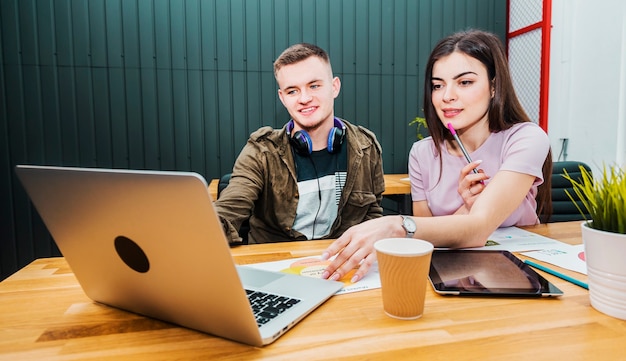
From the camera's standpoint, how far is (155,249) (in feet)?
1.74

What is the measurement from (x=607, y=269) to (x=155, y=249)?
0.64 meters

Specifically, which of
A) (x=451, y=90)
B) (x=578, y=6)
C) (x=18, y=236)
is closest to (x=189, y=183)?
(x=451, y=90)

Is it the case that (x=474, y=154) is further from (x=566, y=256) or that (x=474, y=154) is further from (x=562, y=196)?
(x=562, y=196)

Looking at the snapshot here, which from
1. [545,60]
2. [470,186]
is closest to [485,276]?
[470,186]

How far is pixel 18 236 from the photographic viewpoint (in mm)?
2896

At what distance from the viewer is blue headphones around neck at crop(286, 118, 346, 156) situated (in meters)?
1.64

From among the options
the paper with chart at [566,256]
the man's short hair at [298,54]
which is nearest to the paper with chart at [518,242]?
the paper with chart at [566,256]

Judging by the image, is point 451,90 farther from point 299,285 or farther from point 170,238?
point 170,238

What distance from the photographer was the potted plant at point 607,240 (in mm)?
595

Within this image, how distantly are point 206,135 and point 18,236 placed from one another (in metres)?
1.45

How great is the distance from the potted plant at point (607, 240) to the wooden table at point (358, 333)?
30 mm

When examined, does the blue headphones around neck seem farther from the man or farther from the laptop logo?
the laptop logo

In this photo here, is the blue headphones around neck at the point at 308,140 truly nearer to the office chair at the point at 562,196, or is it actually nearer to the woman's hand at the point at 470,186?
the woman's hand at the point at 470,186

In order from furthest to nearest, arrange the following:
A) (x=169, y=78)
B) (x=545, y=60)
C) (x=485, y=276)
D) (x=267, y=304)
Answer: (x=545, y=60) < (x=169, y=78) < (x=485, y=276) < (x=267, y=304)
